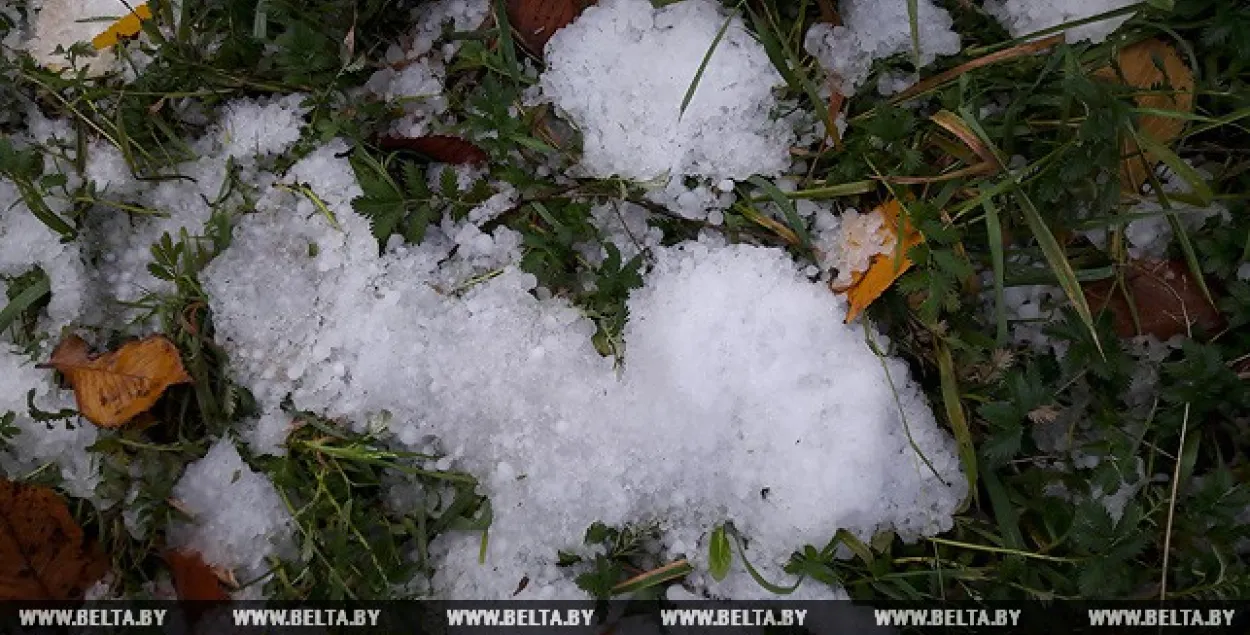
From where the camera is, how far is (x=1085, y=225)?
1612 mm

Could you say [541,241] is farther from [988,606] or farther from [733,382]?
[988,606]

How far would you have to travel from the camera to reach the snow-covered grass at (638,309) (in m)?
1.60

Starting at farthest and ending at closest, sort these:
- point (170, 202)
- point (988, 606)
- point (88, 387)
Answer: point (170, 202) → point (88, 387) → point (988, 606)

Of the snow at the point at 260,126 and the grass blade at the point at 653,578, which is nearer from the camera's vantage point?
the grass blade at the point at 653,578

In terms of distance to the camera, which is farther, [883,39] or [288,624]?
[883,39]

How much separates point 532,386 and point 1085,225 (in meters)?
1.03

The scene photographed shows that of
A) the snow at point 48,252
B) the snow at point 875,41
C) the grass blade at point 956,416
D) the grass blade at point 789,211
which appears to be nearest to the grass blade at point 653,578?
the grass blade at point 956,416

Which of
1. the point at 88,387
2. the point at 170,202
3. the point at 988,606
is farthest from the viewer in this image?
the point at 170,202

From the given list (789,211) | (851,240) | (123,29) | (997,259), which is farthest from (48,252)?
(997,259)

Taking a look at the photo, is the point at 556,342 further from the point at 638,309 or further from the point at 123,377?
the point at 123,377

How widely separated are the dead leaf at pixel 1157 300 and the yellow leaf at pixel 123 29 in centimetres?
191

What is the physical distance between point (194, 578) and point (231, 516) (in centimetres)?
12

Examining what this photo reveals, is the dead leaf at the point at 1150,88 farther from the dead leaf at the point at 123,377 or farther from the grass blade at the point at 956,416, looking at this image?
the dead leaf at the point at 123,377

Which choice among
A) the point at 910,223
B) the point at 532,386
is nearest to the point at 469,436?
the point at 532,386
